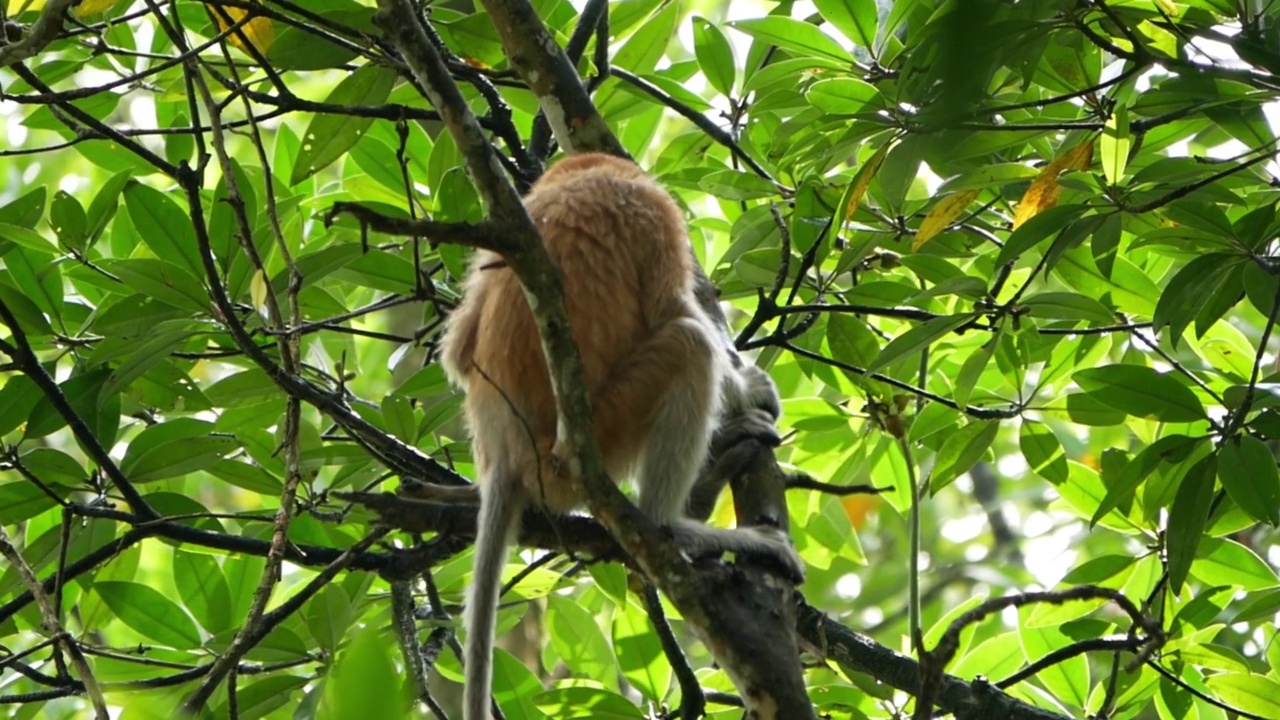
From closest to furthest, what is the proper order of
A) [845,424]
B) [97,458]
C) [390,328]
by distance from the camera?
[97,458] < [845,424] < [390,328]

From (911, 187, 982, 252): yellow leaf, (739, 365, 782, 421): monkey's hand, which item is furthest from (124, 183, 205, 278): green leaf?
(911, 187, 982, 252): yellow leaf

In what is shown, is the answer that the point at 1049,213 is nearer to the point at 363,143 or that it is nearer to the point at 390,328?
the point at 363,143

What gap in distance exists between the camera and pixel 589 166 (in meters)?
4.21

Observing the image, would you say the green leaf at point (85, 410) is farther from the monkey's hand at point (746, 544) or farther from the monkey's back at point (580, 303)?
the monkey's hand at point (746, 544)

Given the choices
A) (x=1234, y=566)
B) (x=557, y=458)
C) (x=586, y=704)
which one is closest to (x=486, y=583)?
(x=557, y=458)

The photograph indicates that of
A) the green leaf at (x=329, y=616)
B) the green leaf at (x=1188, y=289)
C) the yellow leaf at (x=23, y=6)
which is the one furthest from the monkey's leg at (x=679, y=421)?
the yellow leaf at (x=23, y=6)

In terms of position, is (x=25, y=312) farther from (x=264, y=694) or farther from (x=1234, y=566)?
(x=1234, y=566)

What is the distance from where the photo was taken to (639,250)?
4.10 meters

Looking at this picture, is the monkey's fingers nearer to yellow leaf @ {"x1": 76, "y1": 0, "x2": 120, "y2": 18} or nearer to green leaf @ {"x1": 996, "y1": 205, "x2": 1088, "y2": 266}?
green leaf @ {"x1": 996, "y1": 205, "x2": 1088, "y2": 266}

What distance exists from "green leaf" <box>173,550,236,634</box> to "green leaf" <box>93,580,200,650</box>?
0.17 ft

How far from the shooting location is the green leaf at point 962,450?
392 cm

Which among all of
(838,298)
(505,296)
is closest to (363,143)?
(505,296)

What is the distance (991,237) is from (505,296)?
5.26ft

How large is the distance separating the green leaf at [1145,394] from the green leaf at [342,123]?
2.27 metres
